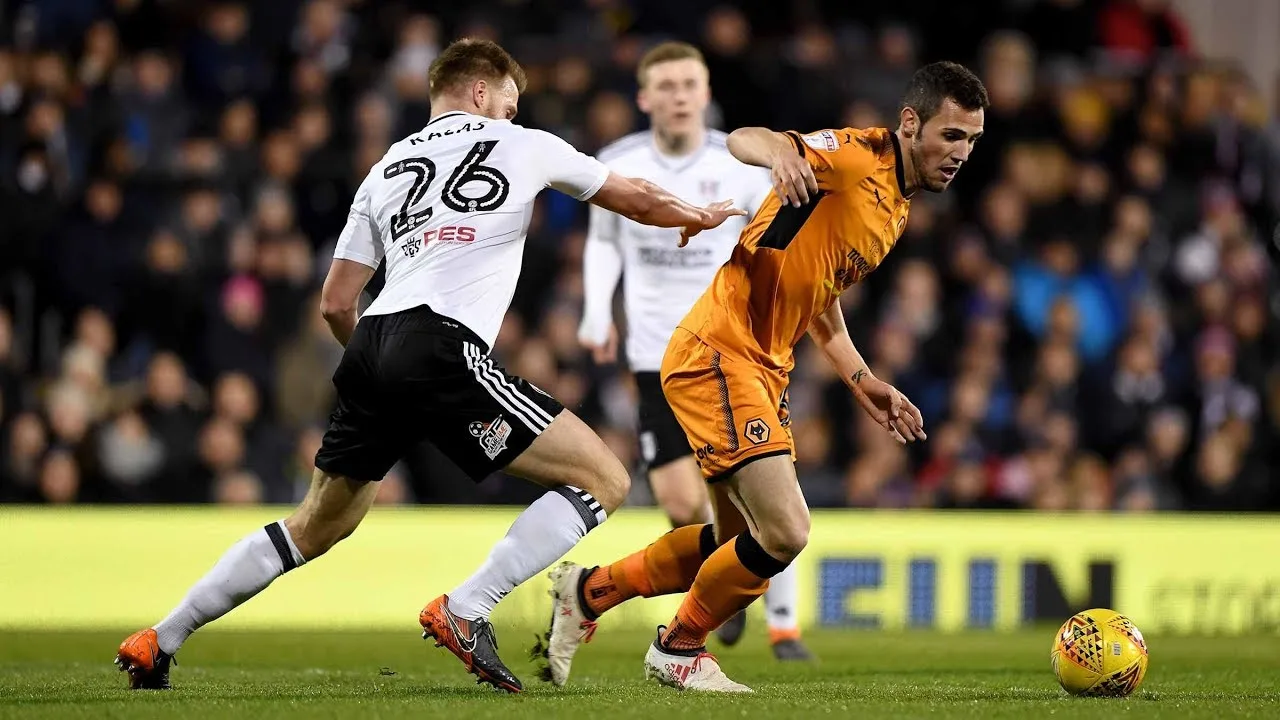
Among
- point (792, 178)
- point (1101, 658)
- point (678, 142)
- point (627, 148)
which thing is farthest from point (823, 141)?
point (627, 148)

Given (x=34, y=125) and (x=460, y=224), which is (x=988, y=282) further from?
(x=460, y=224)

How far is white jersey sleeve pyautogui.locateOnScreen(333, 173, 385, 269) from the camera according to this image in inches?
256

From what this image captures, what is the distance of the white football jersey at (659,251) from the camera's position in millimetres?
8773

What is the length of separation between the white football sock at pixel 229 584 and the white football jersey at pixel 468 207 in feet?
3.19

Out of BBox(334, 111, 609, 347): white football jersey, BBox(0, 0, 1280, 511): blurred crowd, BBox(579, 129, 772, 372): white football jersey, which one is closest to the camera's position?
BBox(334, 111, 609, 347): white football jersey

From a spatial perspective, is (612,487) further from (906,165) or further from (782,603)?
(782,603)

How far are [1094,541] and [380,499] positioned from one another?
15.7 feet

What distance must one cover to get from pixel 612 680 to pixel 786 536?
1298 mm

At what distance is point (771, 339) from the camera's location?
6.71 metres

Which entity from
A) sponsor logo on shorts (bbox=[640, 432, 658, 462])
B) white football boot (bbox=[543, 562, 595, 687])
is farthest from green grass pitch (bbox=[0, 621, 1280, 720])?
sponsor logo on shorts (bbox=[640, 432, 658, 462])

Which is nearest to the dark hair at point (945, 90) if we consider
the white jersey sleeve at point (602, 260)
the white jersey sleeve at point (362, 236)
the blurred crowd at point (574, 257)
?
the white jersey sleeve at point (362, 236)

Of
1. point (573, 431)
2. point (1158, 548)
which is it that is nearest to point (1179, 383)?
point (1158, 548)

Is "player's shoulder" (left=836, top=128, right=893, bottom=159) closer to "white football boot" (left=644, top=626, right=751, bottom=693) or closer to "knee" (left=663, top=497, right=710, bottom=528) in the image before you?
"white football boot" (left=644, top=626, right=751, bottom=693)

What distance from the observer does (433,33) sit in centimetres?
1416
